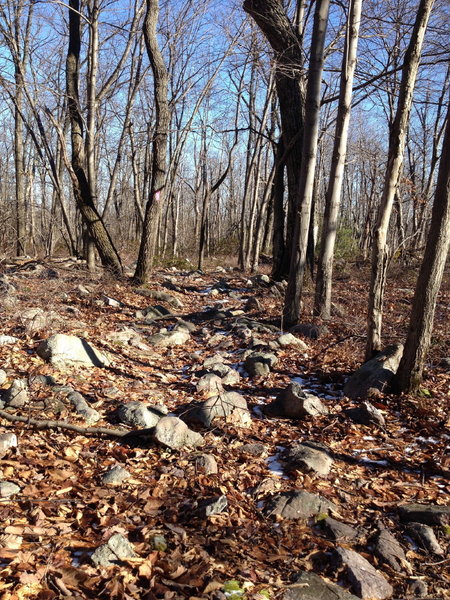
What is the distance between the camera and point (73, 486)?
3.37 metres

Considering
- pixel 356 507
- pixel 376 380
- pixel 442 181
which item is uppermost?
pixel 442 181

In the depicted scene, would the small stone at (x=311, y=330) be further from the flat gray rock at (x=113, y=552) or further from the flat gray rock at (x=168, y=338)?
the flat gray rock at (x=113, y=552)

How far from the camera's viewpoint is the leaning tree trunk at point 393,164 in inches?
205

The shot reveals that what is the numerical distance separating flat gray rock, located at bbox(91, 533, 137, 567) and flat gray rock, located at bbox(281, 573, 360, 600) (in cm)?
93

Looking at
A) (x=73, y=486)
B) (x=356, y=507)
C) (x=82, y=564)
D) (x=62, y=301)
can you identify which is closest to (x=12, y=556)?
(x=82, y=564)

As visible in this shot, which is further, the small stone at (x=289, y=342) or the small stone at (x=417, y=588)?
the small stone at (x=289, y=342)

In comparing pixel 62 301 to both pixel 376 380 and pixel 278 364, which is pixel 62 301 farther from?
pixel 376 380

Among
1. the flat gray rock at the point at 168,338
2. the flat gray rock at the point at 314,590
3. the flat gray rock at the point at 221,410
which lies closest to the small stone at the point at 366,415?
the flat gray rock at the point at 221,410

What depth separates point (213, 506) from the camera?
3.22 m

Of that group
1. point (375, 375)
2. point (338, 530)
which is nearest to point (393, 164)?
point (375, 375)

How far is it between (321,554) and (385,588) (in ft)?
1.37

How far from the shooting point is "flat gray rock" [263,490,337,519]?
3.31 meters

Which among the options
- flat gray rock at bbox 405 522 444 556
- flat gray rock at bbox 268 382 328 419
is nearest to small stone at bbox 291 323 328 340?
flat gray rock at bbox 268 382 328 419

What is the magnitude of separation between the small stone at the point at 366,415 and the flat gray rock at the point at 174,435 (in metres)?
1.81
